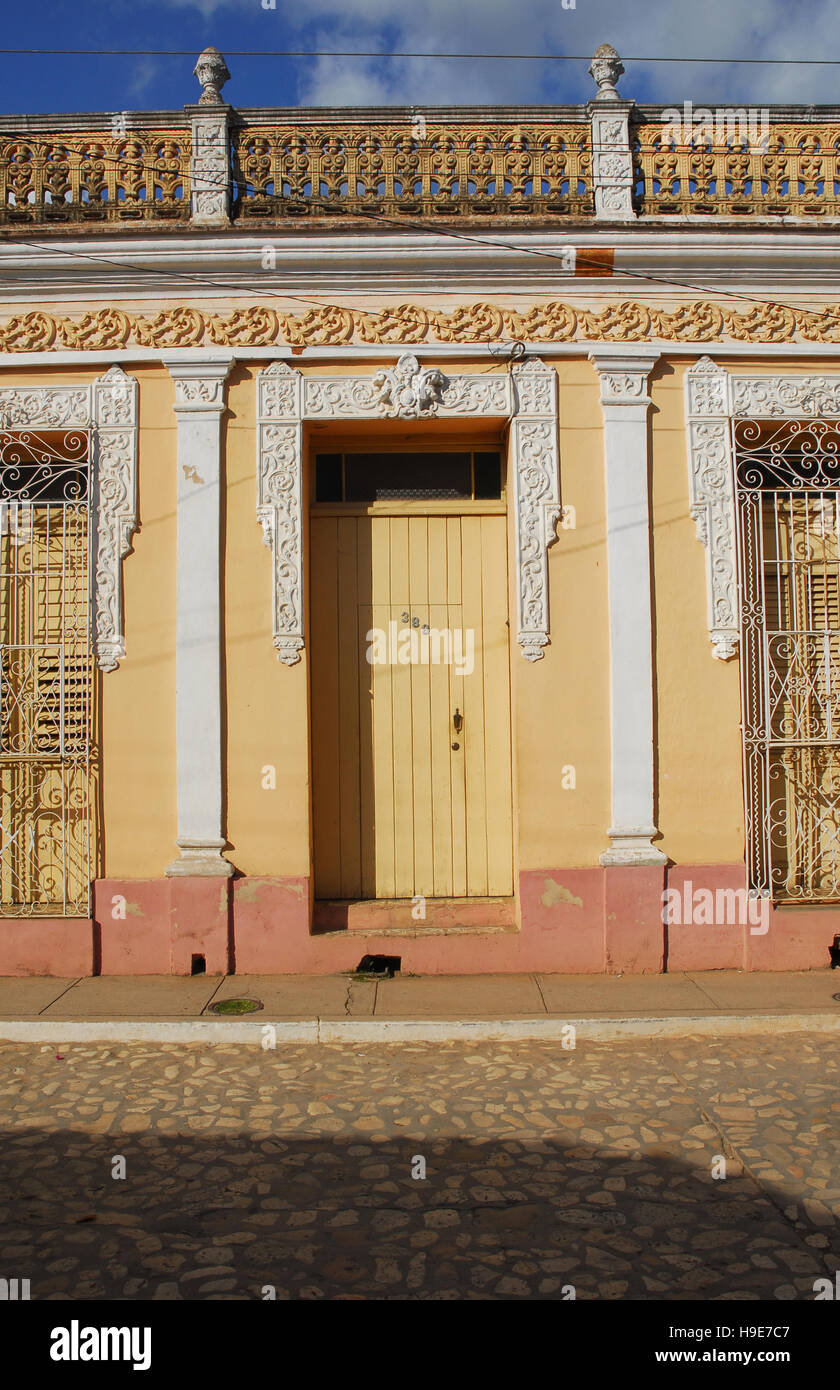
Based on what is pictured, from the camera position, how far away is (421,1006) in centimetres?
551

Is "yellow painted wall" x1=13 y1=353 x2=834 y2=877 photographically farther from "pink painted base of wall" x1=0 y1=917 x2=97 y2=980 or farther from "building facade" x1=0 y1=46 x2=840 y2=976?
"pink painted base of wall" x1=0 y1=917 x2=97 y2=980

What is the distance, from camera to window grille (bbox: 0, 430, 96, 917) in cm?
620

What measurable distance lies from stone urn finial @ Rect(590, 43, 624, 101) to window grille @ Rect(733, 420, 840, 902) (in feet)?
7.36

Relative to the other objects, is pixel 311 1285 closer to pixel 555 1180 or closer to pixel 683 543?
pixel 555 1180

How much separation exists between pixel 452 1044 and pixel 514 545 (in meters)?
3.00

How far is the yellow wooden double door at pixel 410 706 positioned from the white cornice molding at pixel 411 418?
39 cm

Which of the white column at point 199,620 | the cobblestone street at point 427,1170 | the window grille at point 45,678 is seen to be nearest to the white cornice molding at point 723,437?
the cobblestone street at point 427,1170

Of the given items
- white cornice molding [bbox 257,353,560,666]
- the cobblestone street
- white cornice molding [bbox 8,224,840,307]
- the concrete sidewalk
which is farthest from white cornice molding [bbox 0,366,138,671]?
the cobblestone street

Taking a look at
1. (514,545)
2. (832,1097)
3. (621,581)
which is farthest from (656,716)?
(832,1097)

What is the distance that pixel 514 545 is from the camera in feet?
20.5

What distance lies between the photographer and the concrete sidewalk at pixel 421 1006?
5.22 metres

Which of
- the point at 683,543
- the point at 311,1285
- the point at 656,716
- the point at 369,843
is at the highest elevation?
the point at 683,543

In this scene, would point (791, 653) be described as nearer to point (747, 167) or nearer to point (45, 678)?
point (747, 167)

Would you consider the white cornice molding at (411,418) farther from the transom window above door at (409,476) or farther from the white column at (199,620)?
the transom window above door at (409,476)
